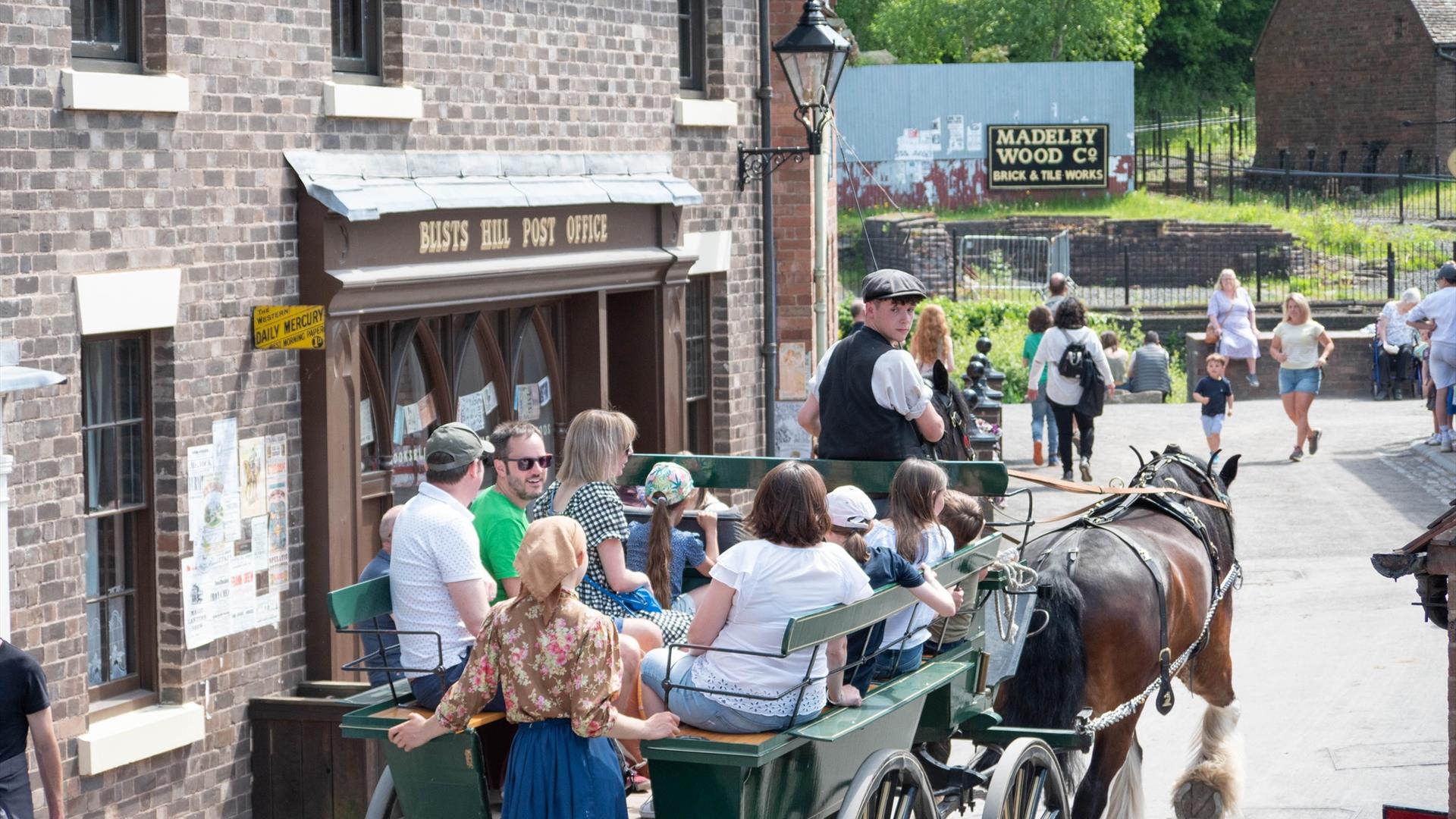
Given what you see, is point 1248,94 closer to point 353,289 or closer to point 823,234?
point 823,234

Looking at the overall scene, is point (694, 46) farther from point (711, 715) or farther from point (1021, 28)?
point (1021, 28)

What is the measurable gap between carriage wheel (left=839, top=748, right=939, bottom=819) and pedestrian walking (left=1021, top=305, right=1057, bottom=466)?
11493 mm

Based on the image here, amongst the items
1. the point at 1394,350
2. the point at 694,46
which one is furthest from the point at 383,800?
the point at 1394,350

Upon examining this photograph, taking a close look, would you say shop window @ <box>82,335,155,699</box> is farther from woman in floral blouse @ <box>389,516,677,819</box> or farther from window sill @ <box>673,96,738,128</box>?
window sill @ <box>673,96,738,128</box>

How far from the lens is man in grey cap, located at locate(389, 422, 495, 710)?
6117 millimetres

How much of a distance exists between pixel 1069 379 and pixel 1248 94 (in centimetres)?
5629

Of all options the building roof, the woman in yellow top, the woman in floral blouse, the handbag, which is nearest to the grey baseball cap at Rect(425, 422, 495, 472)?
the handbag

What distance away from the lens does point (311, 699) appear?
335 inches

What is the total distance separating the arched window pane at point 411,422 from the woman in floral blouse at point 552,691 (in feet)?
15.1

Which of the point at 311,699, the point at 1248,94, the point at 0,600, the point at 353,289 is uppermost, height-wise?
the point at 1248,94

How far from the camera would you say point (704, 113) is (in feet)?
41.6

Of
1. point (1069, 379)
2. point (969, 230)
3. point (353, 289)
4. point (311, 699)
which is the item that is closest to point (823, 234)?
point (1069, 379)

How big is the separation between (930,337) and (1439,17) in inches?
1659

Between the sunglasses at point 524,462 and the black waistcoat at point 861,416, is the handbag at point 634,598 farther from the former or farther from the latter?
the black waistcoat at point 861,416
